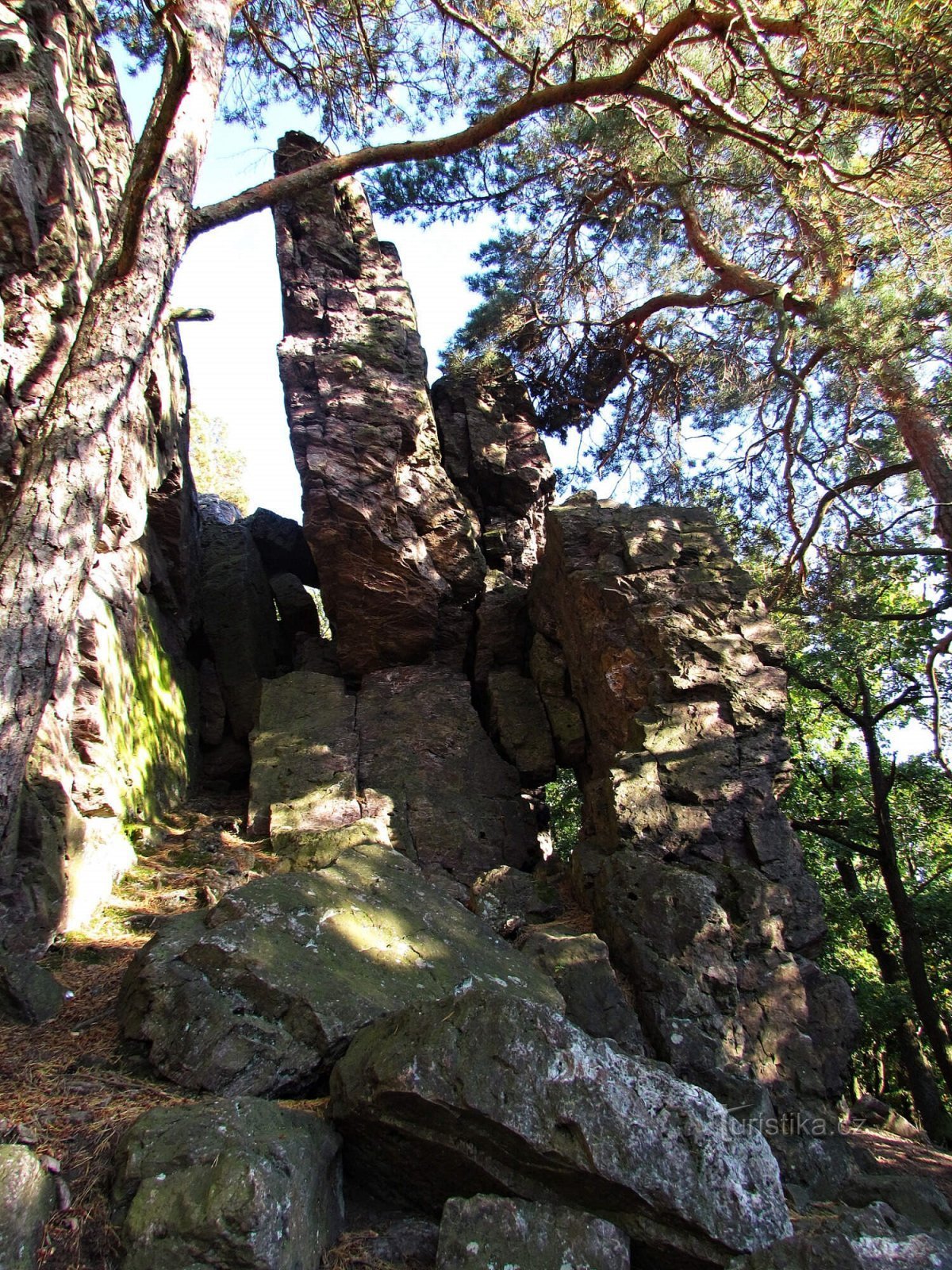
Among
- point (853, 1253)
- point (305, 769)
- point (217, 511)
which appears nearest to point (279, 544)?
point (217, 511)

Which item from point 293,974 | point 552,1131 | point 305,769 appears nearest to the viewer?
point 552,1131

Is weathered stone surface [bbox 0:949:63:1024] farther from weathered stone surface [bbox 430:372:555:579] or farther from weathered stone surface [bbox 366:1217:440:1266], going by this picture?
weathered stone surface [bbox 430:372:555:579]

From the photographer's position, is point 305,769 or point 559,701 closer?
point 305,769

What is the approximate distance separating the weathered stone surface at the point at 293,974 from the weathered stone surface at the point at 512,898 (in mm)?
1034

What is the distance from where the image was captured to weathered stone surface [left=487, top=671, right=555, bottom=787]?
27.3ft

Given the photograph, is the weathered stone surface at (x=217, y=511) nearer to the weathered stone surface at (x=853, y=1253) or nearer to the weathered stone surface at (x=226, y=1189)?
the weathered stone surface at (x=226, y=1189)

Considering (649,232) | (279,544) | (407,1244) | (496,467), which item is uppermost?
(649,232)

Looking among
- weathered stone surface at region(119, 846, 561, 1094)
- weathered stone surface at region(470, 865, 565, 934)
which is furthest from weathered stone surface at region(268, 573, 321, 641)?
weathered stone surface at region(119, 846, 561, 1094)

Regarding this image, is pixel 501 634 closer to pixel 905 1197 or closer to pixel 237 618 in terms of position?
pixel 237 618

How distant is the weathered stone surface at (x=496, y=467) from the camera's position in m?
10.9

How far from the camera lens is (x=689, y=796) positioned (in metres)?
6.26

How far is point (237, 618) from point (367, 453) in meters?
2.53

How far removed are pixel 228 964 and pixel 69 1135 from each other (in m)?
0.98

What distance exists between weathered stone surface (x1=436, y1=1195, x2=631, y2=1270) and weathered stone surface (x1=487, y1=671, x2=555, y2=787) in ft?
18.2
